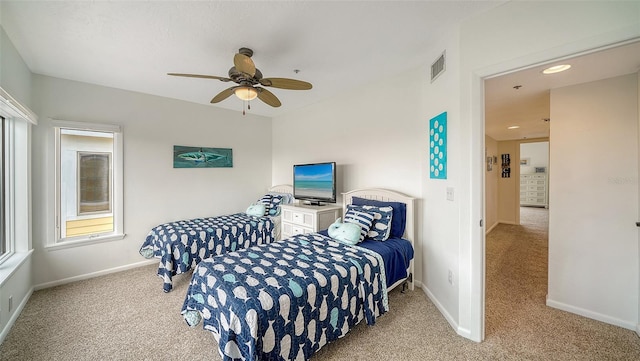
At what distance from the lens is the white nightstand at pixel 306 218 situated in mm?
3227

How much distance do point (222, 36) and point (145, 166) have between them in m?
2.52

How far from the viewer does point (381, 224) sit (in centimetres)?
261

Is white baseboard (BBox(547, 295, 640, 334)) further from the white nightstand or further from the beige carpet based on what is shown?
the white nightstand

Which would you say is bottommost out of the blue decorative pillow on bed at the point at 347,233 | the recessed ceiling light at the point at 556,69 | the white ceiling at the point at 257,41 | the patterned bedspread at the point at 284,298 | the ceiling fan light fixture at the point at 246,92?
the patterned bedspread at the point at 284,298

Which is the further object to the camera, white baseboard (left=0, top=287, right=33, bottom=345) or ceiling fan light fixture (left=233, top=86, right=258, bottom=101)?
ceiling fan light fixture (left=233, top=86, right=258, bottom=101)

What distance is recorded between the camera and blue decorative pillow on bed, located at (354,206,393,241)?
8.43 ft

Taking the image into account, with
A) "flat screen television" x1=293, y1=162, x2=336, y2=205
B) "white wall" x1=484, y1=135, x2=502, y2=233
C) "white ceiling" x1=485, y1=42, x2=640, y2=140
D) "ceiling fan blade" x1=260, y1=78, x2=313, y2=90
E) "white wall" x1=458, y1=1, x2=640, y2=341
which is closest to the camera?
"white wall" x1=458, y1=1, x2=640, y2=341

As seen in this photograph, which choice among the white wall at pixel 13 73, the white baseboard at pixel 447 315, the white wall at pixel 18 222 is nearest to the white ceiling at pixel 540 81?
the white baseboard at pixel 447 315

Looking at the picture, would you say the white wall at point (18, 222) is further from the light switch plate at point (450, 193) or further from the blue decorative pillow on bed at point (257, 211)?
the light switch plate at point (450, 193)

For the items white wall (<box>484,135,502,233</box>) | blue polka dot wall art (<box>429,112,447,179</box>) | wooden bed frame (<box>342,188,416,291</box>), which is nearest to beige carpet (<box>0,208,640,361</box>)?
wooden bed frame (<box>342,188,416,291</box>)

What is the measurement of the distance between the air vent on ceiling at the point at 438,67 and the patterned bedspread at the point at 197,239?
9.70 feet

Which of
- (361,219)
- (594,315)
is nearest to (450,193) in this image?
(361,219)

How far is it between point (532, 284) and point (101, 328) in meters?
4.54

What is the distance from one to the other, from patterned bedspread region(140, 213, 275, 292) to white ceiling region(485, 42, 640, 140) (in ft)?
10.9
